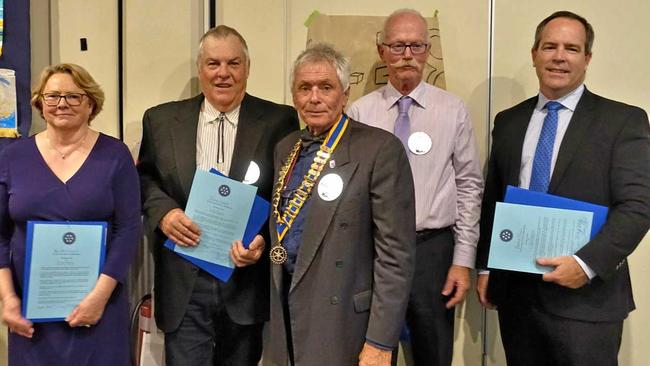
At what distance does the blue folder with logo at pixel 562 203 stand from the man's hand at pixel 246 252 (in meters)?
0.93

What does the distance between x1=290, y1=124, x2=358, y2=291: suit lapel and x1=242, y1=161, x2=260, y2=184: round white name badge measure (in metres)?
0.47

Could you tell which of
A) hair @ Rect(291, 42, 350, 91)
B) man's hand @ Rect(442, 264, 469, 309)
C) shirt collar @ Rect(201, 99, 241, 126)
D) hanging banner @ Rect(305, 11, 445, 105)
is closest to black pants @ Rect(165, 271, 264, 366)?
shirt collar @ Rect(201, 99, 241, 126)

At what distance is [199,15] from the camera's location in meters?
3.05

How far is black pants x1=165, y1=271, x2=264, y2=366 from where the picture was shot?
2244 millimetres

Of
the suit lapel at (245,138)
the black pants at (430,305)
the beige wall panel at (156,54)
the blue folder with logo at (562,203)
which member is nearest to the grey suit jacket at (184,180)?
the suit lapel at (245,138)

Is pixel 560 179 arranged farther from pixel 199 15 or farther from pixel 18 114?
pixel 18 114

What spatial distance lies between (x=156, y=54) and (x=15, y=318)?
153 cm

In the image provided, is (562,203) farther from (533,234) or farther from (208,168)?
(208,168)

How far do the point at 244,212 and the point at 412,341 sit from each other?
90 centimetres

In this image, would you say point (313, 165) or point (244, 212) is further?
point (244, 212)

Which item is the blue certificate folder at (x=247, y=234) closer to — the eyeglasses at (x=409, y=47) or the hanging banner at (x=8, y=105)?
the eyeglasses at (x=409, y=47)

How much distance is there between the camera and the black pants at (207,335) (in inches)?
88.4

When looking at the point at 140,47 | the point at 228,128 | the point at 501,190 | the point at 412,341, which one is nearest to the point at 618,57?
the point at 501,190

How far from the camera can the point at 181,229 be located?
7.09ft
